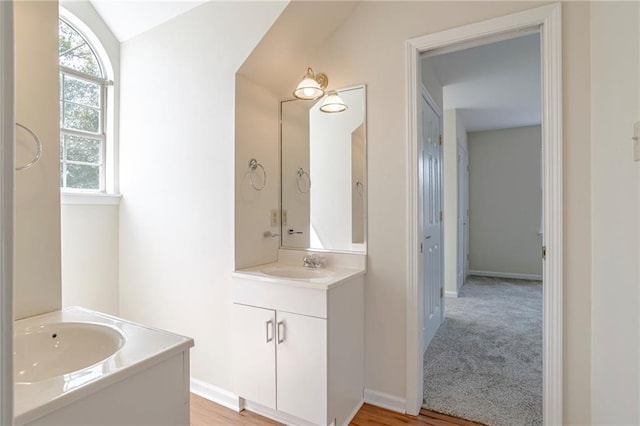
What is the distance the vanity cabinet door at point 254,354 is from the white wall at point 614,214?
153 centimetres

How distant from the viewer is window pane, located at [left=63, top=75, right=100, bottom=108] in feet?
8.16

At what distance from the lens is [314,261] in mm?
2213

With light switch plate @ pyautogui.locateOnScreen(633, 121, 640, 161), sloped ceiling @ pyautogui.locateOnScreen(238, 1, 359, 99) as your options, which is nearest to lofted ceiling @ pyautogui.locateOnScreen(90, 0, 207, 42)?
sloped ceiling @ pyautogui.locateOnScreen(238, 1, 359, 99)

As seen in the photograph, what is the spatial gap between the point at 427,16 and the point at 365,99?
57 centimetres

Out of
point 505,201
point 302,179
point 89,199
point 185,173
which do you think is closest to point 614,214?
point 302,179

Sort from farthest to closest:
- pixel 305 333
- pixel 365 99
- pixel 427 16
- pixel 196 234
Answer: pixel 196 234 < pixel 365 99 < pixel 427 16 < pixel 305 333

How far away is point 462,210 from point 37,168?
5.00m

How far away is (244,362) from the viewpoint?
2.01 metres

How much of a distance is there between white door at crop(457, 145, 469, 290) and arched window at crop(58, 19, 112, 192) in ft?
13.9

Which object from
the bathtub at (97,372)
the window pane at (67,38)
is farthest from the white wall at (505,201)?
the bathtub at (97,372)

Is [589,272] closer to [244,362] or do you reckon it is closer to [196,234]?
[244,362]

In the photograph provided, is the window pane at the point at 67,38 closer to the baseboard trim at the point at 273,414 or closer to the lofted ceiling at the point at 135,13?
the lofted ceiling at the point at 135,13

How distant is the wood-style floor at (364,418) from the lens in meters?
1.92

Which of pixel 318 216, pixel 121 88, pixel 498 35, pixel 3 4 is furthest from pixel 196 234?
pixel 498 35
